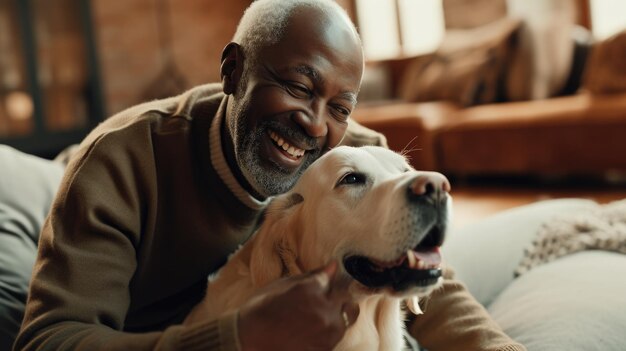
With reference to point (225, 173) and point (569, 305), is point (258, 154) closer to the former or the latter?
point (225, 173)

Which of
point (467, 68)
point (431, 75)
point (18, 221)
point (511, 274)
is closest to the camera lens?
point (18, 221)

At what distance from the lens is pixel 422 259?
1067mm

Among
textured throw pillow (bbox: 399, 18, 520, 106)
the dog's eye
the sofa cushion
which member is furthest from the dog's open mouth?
textured throw pillow (bbox: 399, 18, 520, 106)

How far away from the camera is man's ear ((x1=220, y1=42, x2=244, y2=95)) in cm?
143

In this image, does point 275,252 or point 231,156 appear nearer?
point 275,252

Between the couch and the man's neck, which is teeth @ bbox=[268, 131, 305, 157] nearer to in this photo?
the man's neck

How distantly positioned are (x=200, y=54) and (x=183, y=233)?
6772 mm

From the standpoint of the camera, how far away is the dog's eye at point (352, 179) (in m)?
1.20

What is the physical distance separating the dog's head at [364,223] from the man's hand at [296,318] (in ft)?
0.73

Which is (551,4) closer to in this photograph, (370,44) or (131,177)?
(370,44)

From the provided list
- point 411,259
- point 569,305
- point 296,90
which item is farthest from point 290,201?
point 569,305

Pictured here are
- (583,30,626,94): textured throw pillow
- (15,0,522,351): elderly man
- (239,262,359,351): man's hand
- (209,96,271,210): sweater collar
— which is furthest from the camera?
(583,30,626,94): textured throw pillow

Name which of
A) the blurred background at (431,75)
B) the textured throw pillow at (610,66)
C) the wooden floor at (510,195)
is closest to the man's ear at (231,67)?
the blurred background at (431,75)

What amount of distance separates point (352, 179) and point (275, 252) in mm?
199
